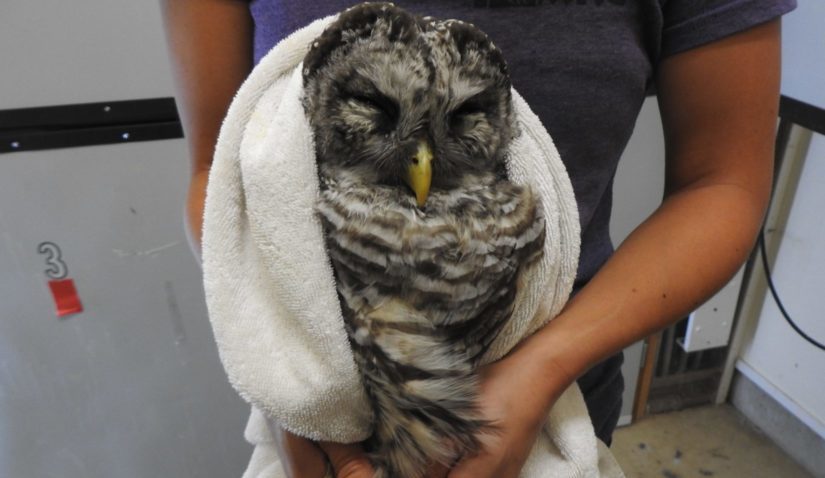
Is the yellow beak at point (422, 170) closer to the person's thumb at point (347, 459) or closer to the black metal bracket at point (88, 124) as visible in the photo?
the person's thumb at point (347, 459)

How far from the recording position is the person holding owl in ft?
1.93

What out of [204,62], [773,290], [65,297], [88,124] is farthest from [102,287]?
[773,290]

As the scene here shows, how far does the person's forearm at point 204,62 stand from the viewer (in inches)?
26.6

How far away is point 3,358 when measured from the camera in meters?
1.35

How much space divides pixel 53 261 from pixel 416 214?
42.1 inches

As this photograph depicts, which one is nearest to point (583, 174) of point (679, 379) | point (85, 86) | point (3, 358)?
point (85, 86)

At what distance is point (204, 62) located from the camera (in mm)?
688

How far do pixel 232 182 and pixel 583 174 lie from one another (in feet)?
1.25

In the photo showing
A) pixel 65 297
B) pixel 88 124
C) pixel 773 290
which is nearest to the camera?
pixel 88 124

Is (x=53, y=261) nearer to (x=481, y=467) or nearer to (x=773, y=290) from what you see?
(x=481, y=467)

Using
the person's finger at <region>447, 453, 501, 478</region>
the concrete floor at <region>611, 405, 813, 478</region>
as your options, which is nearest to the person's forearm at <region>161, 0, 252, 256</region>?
the person's finger at <region>447, 453, 501, 478</region>

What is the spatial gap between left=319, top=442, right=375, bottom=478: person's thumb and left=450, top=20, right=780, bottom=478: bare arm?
0.46ft

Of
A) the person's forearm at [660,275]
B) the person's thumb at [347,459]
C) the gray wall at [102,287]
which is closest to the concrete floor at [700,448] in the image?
the gray wall at [102,287]

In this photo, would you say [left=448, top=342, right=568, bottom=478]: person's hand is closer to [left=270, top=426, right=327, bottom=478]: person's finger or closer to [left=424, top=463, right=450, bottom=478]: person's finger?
[left=424, top=463, right=450, bottom=478]: person's finger
